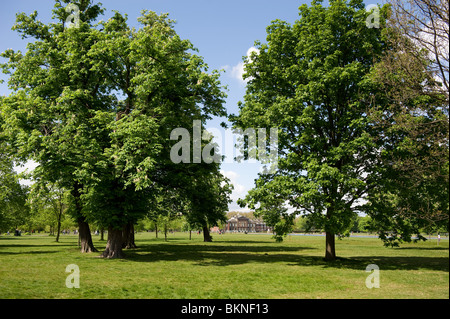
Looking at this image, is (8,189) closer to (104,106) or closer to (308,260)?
(104,106)

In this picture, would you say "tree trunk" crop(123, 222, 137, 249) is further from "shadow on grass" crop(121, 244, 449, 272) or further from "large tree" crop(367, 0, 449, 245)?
"large tree" crop(367, 0, 449, 245)

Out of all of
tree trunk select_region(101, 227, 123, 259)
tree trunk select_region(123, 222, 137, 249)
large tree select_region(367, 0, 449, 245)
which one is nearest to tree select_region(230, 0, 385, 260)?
large tree select_region(367, 0, 449, 245)

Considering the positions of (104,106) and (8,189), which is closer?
(104,106)

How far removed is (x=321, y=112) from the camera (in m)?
23.3

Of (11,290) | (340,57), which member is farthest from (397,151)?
(11,290)

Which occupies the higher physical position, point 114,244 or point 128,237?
point 114,244

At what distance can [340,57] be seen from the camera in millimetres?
22797

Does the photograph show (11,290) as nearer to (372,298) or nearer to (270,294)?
(270,294)

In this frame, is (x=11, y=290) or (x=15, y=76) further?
(x=15, y=76)

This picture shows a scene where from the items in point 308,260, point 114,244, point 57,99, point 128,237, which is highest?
point 57,99

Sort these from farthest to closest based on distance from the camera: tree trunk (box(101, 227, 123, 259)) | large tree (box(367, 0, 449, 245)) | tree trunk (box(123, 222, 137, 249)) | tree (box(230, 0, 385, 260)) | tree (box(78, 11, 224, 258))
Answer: tree trunk (box(123, 222, 137, 249))
tree trunk (box(101, 227, 123, 259))
tree (box(78, 11, 224, 258))
tree (box(230, 0, 385, 260))
large tree (box(367, 0, 449, 245))

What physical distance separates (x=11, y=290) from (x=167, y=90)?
16094 mm

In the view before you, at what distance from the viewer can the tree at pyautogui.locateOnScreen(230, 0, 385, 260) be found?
20328 mm

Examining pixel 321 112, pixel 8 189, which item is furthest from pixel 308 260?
pixel 8 189
